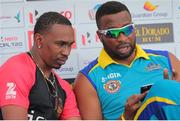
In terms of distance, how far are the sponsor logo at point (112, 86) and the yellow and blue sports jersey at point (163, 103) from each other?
3.04 ft

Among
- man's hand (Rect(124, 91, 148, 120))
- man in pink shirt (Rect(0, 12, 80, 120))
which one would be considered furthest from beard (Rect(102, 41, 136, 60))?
man's hand (Rect(124, 91, 148, 120))

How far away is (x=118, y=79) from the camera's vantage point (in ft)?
8.06

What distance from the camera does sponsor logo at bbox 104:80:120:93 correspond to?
242cm

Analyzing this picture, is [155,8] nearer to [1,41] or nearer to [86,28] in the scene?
[86,28]

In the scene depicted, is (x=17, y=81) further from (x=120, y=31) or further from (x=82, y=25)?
(x=82, y=25)

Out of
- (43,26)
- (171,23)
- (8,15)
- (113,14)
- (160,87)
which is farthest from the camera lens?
(171,23)

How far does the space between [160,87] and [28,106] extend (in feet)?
2.56

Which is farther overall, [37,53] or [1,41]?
[1,41]

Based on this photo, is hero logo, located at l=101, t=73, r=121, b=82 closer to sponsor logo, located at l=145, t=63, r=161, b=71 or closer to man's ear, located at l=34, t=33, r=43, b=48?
sponsor logo, located at l=145, t=63, r=161, b=71

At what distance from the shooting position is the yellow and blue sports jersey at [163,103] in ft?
4.52

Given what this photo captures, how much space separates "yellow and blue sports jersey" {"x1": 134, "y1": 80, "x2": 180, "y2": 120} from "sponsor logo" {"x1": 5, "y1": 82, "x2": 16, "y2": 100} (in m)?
0.72

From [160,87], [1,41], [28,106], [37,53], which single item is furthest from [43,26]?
[160,87]

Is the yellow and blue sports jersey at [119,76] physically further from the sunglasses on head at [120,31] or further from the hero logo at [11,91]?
the hero logo at [11,91]

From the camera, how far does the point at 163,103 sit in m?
1.40
